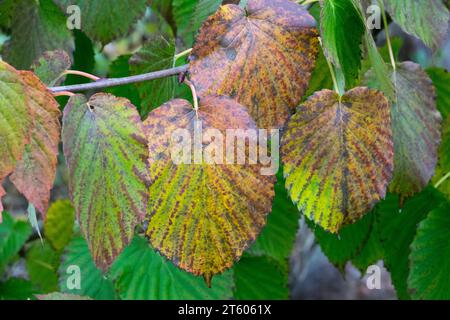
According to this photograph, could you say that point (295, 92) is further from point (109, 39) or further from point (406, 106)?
point (109, 39)

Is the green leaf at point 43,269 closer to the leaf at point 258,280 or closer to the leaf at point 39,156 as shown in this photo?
the leaf at point 258,280

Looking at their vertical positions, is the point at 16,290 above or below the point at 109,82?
below

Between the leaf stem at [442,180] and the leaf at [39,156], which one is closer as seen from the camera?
the leaf at [39,156]

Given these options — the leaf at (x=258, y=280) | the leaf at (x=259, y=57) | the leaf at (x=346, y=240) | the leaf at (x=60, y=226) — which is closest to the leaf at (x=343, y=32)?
the leaf at (x=259, y=57)

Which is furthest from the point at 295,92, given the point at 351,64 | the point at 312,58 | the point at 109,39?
the point at 109,39

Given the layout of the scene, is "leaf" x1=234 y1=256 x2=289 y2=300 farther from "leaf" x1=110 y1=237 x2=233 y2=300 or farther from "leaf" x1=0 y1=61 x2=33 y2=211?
"leaf" x1=0 y1=61 x2=33 y2=211

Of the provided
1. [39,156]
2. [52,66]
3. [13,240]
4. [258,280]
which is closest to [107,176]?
[39,156]

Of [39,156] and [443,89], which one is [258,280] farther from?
[39,156]
